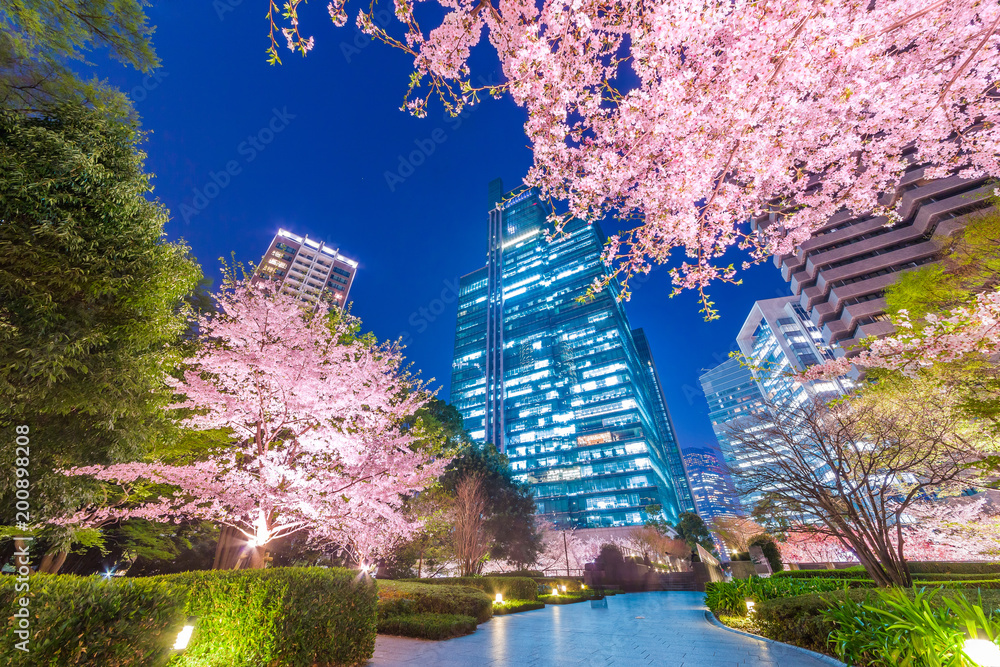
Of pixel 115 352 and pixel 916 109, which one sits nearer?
pixel 916 109

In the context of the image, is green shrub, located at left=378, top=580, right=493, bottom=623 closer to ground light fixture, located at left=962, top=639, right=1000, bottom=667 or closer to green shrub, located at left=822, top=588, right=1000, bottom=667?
green shrub, located at left=822, top=588, right=1000, bottom=667

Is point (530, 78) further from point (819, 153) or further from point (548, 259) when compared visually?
point (548, 259)

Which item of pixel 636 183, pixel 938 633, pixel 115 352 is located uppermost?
pixel 636 183

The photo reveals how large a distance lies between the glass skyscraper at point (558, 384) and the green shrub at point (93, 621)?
5949cm

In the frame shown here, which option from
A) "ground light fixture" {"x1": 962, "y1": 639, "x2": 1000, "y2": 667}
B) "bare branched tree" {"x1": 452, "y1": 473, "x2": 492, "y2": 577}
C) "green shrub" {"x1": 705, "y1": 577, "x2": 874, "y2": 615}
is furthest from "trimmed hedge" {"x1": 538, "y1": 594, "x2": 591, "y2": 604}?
"ground light fixture" {"x1": 962, "y1": 639, "x2": 1000, "y2": 667}

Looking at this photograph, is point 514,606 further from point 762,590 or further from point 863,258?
point 863,258

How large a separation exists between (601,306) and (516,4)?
86.7 m

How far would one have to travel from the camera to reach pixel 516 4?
16.2 feet

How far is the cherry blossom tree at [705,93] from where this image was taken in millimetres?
4371

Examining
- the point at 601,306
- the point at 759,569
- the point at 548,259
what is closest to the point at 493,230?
the point at 548,259

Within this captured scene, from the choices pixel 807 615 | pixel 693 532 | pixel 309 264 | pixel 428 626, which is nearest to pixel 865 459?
pixel 807 615

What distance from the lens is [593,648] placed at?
7371mm

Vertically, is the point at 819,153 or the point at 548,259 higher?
the point at 548,259

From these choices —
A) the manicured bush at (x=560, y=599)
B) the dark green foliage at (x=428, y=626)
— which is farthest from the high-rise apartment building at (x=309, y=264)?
the dark green foliage at (x=428, y=626)
